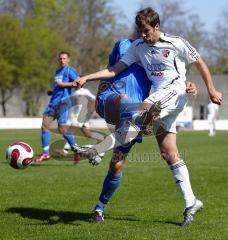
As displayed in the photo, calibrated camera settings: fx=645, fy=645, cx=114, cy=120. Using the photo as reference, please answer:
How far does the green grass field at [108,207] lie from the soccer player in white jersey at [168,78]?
0.55 metres

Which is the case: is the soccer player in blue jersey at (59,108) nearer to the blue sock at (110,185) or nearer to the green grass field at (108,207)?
the green grass field at (108,207)

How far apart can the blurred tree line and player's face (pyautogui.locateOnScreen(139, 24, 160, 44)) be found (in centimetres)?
5159

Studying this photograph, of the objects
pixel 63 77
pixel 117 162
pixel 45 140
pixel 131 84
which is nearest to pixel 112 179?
pixel 117 162

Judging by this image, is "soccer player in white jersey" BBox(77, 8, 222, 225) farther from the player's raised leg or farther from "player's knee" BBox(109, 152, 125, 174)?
the player's raised leg

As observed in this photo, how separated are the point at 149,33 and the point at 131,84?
75cm

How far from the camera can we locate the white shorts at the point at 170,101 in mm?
6891

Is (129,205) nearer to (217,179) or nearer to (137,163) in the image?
(217,179)

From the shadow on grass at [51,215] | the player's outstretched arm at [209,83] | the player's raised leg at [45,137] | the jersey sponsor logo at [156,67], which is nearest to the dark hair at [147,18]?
the jersey sponsor logo at [156,67]

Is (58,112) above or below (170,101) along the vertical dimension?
below

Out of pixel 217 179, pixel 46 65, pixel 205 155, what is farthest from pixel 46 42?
pixel 217 179

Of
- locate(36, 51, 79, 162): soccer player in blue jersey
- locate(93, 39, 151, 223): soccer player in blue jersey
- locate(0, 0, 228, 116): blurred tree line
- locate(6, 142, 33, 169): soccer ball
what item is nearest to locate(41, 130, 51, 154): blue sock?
locate(36, 51, 79, 162): soccer player in blue jersey

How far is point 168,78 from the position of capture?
691 cm

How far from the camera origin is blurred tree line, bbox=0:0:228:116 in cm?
5853

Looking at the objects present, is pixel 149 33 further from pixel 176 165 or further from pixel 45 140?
pixel 45 140
